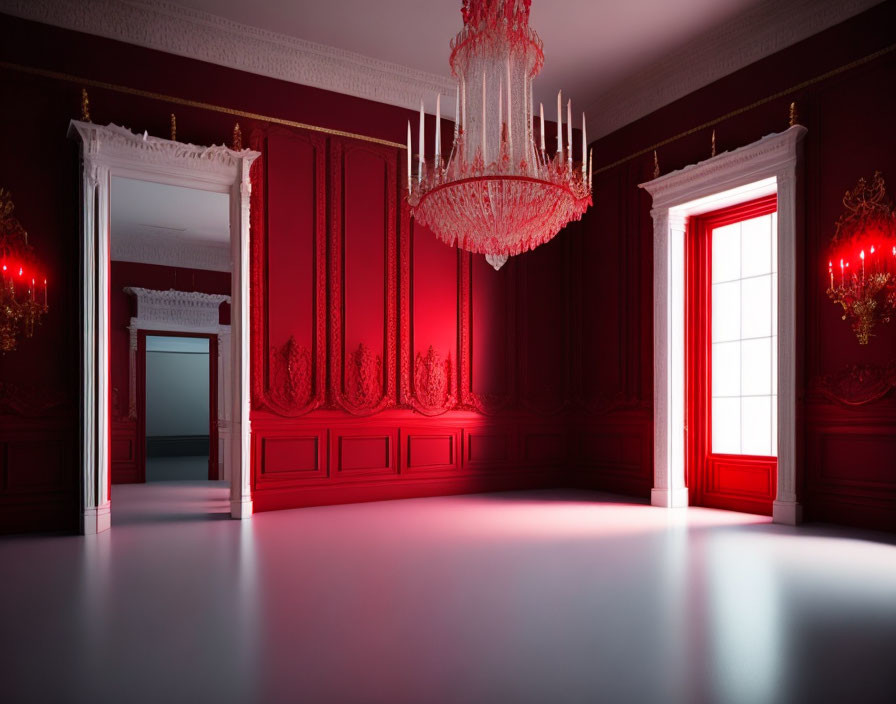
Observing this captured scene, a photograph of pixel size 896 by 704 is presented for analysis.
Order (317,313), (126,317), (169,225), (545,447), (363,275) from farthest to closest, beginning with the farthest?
(126,317), (169,225), (545,447), (363,275), (317,313)

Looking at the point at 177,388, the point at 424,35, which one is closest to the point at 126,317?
the point at 424,35

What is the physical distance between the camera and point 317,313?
22.4 feet

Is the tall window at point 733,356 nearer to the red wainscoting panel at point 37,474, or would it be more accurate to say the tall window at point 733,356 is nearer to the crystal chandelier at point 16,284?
the red wainscoting panel at point 37,474

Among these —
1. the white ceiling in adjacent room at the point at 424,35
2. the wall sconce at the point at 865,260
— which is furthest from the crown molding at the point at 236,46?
the wall sconce at the point at 865,260

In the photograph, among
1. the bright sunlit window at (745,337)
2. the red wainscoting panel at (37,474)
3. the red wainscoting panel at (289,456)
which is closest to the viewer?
the red wainscoting panel at (37,474)

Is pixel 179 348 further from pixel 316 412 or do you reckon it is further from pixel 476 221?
pixel 476 221

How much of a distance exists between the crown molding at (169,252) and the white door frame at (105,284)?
470 centimetres

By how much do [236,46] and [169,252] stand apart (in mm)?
4855

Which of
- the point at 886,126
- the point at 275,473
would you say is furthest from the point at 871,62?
the point at 275,473

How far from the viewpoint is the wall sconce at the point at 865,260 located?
16.6 feet

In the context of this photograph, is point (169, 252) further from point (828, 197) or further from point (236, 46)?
point (828, 197)

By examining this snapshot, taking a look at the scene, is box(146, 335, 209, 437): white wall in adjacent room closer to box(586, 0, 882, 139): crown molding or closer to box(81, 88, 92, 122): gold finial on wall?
box(81, 88, 92, 122): gold finial on wall

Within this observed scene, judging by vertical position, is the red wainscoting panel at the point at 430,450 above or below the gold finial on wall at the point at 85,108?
below

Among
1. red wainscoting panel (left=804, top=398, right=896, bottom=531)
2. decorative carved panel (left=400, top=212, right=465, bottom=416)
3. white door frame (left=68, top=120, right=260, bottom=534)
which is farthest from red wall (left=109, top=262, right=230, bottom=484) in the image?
red wainscoting panel (left=804, top=398, right=896, bottom=531)
